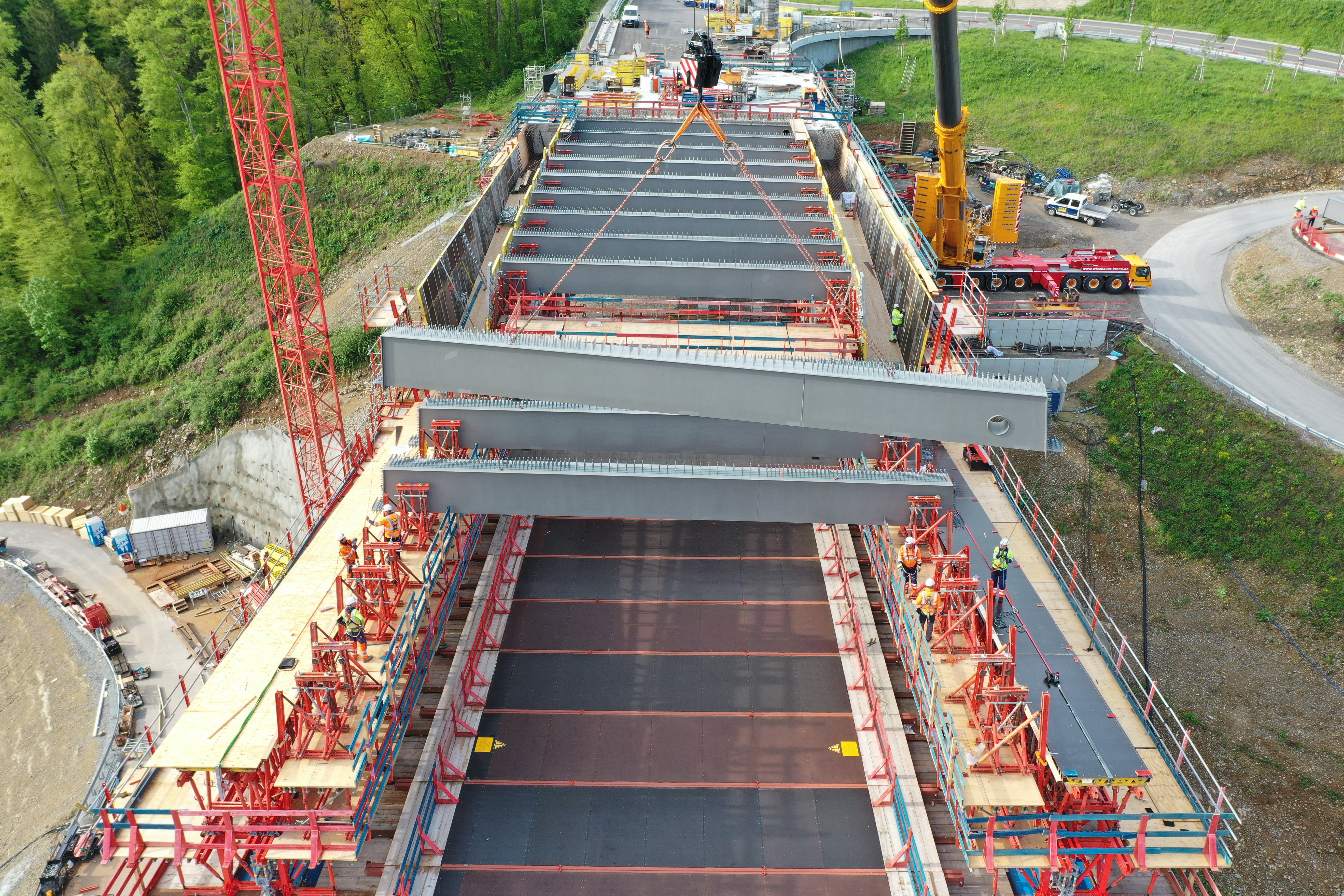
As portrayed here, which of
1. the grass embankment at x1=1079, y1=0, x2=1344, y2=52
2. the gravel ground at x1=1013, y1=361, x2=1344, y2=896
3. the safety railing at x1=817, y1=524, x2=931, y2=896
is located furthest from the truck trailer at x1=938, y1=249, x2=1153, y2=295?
the grass embankment at x1=1079, y1=0, x2=1344, y2=52

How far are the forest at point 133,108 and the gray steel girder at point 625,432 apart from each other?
141 feet

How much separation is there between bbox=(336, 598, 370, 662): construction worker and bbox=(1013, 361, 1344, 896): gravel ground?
814 inches

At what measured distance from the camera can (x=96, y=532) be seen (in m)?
39.5

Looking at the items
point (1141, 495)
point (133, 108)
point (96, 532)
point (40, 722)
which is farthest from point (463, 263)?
point (133, 108)

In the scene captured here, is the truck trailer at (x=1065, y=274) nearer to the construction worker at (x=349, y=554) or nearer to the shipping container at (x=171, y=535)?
the construction worker at (x=349, y=554)

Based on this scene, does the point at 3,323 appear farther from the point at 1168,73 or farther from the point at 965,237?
the point at 1168,73

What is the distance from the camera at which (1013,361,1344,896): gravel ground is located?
20.8 metres

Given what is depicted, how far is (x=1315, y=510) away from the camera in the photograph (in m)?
27.8

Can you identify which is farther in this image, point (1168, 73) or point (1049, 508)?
point (1168, 73)

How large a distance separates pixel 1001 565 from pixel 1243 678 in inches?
582

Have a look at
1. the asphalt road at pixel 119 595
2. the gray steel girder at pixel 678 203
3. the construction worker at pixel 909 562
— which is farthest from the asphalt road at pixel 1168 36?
the asphalt road at pixel 119 595

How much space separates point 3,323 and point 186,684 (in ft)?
120

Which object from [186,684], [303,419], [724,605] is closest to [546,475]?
[724,605]

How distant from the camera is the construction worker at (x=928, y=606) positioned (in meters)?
15.9
